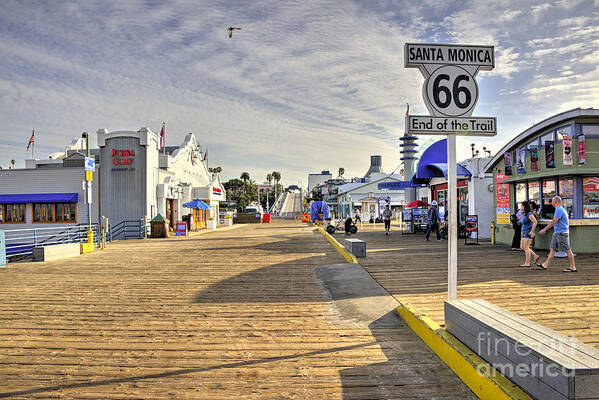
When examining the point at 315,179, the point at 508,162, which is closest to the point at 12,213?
the point at 508,162

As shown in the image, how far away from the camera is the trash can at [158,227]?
24719 millimetres

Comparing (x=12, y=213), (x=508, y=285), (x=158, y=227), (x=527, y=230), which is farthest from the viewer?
(x=12, y=213)

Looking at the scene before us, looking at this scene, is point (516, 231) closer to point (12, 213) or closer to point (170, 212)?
point (170, 212)

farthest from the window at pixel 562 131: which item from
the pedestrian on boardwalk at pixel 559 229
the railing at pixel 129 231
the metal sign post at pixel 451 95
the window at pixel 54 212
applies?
the window at pixel 54 212

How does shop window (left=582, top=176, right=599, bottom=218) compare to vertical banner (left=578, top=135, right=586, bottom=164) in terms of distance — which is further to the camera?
shop window (left=582, top=176, right=599, bottom=218)

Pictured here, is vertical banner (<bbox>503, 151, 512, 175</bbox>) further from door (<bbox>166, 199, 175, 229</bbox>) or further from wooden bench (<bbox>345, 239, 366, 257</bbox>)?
door (<bbox>166, 199, 175, 229</bbox>)

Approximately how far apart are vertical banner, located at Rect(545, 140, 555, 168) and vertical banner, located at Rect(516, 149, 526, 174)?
4.20ft

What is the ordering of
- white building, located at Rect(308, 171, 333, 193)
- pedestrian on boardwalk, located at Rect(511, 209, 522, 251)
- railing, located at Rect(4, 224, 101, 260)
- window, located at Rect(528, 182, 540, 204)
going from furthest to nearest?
white building, located at Rect(308, 171, 333, 193) → railing, located at Rect(4, 224, 101, 260) → window, located at Rect(528, 182, 540, 204) → pedestrian on boardwalk, located at Rect(511, 209, 522, 251)

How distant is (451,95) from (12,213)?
31.3m

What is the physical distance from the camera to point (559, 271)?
927cm

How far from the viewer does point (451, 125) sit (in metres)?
5.04

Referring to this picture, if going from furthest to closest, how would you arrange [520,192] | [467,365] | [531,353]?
[520,192] → [467,365] → [531,353]

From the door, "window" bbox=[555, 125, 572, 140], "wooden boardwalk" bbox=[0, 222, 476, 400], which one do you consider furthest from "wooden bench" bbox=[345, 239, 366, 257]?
the door

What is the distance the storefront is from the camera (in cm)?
1207
